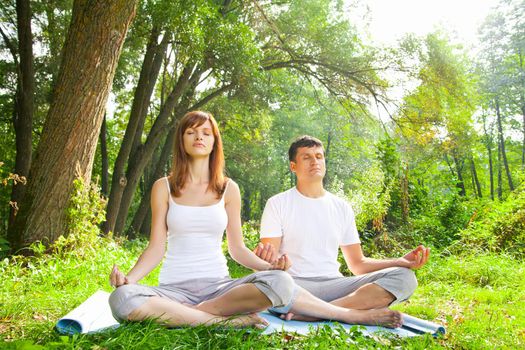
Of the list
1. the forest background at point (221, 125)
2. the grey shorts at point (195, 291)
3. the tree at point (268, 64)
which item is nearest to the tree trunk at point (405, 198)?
the forest background at point (221, 125)

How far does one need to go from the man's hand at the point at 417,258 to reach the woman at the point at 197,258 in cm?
83

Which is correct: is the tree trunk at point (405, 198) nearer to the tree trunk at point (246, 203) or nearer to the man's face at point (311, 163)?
the man's face at point (311, 163)

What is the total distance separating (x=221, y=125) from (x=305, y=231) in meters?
13.4

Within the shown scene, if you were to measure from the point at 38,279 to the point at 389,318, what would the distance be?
3494 mm

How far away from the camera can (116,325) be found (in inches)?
124

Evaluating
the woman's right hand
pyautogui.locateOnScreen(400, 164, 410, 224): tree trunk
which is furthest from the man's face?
pyautogui.locateOnScreen(400, 164, 410, 224): tree trunk

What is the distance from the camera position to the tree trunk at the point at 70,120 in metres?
5.93

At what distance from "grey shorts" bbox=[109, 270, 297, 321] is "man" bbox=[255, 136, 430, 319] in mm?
546

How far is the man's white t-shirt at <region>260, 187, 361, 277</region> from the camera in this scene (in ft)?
13.0

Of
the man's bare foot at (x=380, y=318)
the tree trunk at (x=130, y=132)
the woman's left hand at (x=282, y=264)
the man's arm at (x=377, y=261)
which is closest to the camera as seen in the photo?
the woman's left hand at (x=282, y=264)

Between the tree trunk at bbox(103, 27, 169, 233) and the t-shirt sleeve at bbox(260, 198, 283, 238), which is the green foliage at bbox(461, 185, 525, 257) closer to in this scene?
the t-shirt sleeve at bbox(260, 198, 283, 238)

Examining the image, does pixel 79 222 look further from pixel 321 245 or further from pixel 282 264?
pixel 282 264

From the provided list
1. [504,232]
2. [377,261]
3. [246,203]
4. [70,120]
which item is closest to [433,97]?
[504,232]

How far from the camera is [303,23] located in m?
12.3
